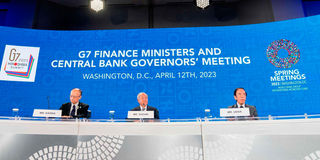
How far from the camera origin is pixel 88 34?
437 cm

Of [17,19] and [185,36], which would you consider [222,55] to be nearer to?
[185,36]

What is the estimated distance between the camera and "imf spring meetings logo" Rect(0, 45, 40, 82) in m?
4.02

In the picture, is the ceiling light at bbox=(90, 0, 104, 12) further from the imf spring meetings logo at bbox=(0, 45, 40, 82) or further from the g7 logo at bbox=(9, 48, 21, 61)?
the g7 logo at bbox=(9, 48, 21, 61)

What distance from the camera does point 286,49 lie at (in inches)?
155

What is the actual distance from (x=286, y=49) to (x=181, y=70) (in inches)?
74.5

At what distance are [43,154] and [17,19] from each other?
192 inches

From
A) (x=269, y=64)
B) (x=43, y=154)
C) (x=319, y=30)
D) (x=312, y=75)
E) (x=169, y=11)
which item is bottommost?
(x=43, y=154)

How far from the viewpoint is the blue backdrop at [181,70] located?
149 inches

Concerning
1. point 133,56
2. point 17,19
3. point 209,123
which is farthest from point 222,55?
point 17,19

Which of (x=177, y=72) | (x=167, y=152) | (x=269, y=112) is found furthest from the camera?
(x=177, y=72)

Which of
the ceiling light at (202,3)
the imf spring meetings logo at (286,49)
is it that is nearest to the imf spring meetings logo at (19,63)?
the ceiling light at (202,3)

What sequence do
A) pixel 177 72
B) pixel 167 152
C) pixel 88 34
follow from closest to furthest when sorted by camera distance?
pixel 167 152
pixel 177 72
pixel 88 34

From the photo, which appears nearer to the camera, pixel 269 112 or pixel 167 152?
pixel 167 152

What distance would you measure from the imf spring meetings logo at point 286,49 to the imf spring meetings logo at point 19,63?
4.29 meters
